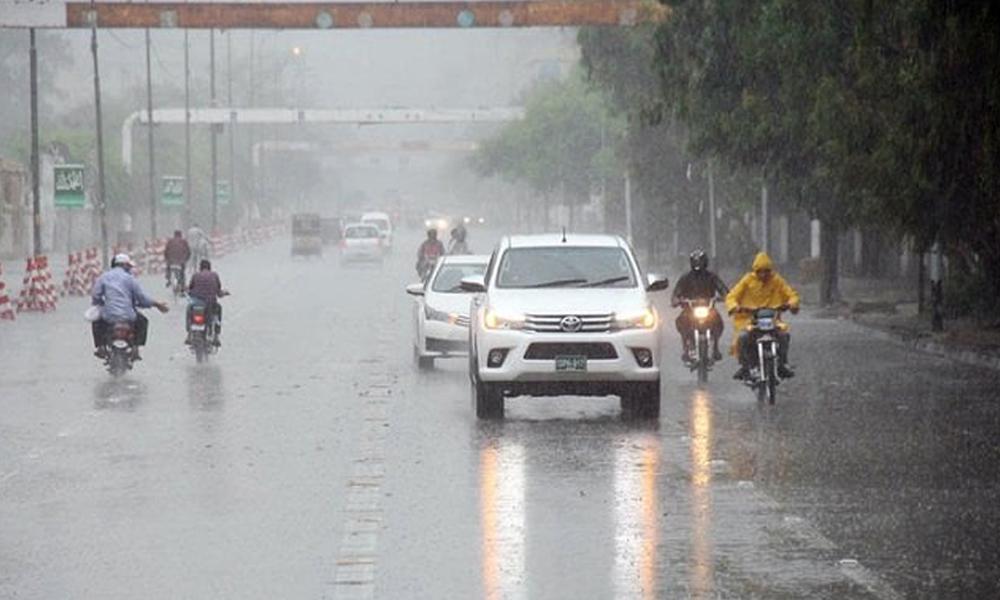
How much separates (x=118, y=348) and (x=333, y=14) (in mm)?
28311

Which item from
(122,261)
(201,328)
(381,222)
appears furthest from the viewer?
(381,222)

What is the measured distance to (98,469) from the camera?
17453 mm

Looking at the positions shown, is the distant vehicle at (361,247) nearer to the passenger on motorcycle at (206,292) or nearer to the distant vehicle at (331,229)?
the distant vehicle at (331,229)

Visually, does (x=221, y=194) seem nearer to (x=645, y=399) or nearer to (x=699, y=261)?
(x=699, y=261)

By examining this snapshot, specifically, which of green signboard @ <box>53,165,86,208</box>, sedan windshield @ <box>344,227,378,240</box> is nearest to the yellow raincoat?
green signboard @ <box>53,165,86,208</box>

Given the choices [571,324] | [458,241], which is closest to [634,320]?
[571,324]

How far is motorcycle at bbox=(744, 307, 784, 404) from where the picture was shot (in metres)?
23.9

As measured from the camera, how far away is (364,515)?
48.0ft

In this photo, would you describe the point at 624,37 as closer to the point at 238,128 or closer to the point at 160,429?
the point at 160,429

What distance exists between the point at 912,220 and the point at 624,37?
101 feet

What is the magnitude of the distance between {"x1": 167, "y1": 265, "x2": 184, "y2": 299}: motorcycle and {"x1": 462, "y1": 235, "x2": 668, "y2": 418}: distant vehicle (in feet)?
111

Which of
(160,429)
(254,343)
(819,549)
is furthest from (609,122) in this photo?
(819,549)

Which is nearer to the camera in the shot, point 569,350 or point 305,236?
point 569,350

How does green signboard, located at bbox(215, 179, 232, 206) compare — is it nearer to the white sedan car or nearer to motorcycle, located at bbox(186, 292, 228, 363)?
motorcycle, located at bbox(186, 292, 228, 363)
